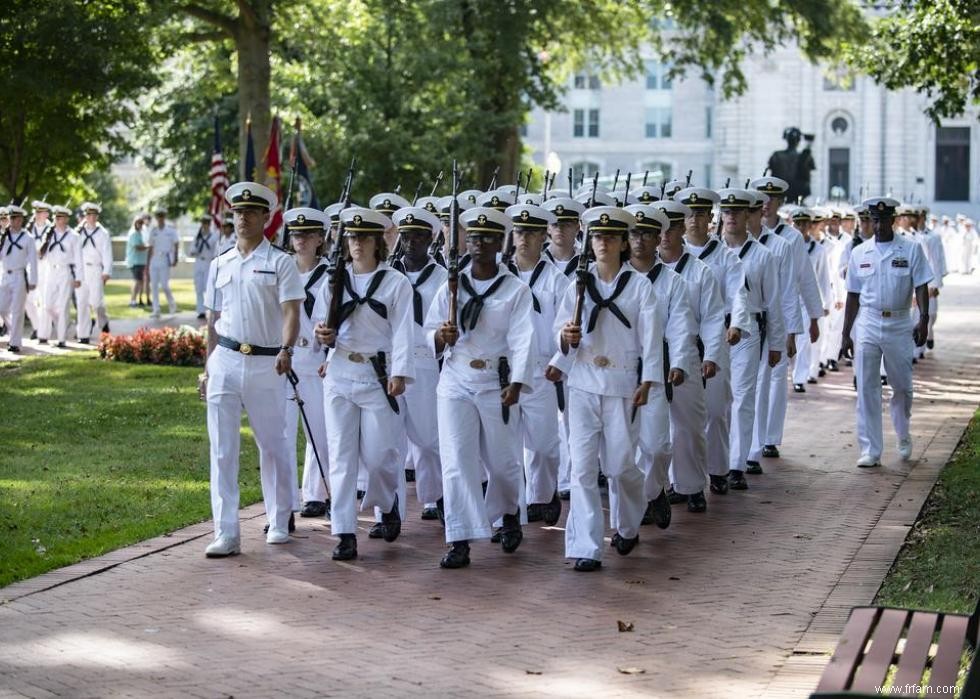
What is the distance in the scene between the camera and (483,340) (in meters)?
11.3

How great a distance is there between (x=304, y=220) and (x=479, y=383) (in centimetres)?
230

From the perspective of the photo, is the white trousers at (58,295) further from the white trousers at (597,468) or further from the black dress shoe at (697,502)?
the white trousers at (597,468)

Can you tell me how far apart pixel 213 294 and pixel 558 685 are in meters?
4.42

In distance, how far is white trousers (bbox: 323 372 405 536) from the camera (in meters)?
11.3

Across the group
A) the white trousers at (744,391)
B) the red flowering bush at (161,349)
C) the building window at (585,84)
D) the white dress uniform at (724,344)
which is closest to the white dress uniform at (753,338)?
the white trousers at (744,391)

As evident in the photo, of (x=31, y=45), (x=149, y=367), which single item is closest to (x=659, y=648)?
(x=149, y=367)

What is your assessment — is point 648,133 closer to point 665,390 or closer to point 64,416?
point 64,416

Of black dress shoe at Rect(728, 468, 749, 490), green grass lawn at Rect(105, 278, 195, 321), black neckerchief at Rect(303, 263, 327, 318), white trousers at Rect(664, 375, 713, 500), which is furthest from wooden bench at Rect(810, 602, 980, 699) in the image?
green grass lawn at Rect(105, 278, 195, 321)

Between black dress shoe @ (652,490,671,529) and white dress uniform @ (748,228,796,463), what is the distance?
3.21m

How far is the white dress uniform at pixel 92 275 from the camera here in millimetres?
29719

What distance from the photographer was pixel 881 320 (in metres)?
15.0

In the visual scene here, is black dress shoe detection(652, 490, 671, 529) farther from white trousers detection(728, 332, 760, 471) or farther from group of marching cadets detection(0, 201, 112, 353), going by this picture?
group of marching cadets detection(0, 201, 112, 353)

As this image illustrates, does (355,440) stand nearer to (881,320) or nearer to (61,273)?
(881,320)

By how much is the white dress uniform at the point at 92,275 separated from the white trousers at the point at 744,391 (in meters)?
17.1
